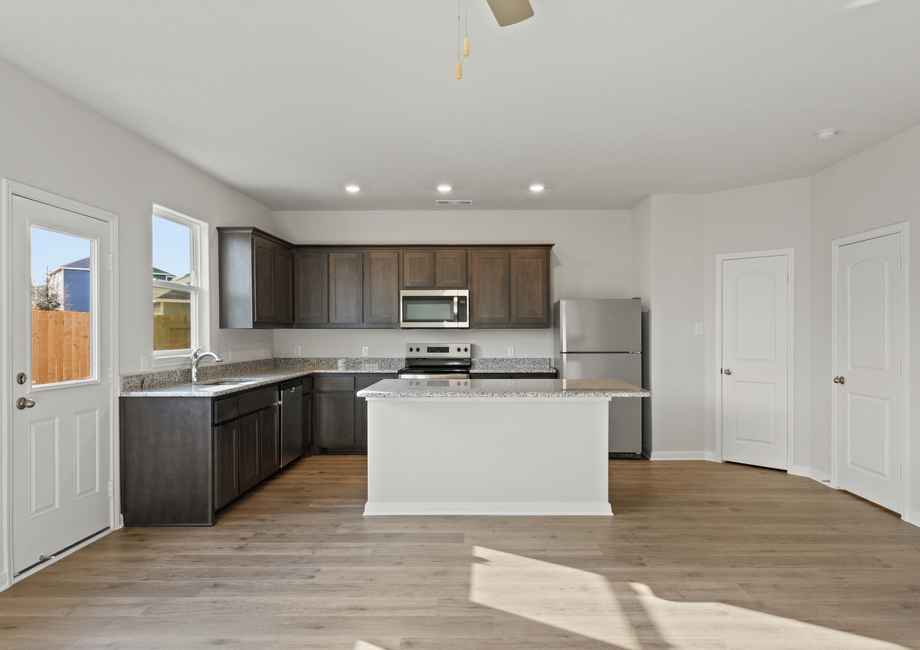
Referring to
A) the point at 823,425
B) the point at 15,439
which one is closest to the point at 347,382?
the point at 15,439

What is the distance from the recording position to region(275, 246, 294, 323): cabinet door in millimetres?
5391

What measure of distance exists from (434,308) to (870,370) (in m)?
3.77

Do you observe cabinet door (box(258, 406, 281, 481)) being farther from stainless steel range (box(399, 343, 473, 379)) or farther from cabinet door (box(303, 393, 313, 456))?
stainless steel range (box(399, 343, 473, 379))

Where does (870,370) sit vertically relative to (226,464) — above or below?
above

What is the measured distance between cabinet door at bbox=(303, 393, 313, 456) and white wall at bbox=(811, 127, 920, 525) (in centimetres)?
462

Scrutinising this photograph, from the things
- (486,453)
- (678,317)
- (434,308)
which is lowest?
(486,453)

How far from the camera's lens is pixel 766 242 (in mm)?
4980

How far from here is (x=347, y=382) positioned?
5578 mm

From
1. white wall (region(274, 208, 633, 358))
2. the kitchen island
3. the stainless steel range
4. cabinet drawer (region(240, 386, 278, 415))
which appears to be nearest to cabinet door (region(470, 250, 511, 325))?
white wall (region(274, 208, 633, 358))

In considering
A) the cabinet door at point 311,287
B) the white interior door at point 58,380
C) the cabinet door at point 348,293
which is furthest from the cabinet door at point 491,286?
the white interior door at point 58,380

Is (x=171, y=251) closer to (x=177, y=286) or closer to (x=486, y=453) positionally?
(x=177, y=286)

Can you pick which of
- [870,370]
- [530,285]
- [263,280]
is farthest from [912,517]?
[263,280]

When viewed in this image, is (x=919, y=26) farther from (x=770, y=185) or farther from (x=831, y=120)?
(x=770, y=185)

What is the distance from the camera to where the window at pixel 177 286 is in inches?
160
